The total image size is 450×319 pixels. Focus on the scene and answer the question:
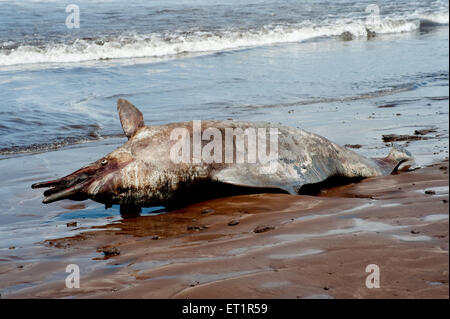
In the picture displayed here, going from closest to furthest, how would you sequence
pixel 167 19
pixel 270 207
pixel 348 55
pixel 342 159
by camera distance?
pixel 270 207 → pixel 342 159 → pixel 348 55 → pixel 167 19

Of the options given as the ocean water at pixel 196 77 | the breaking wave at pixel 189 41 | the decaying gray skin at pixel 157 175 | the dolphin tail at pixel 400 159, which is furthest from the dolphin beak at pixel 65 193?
the breaking wave at pixel 189 41

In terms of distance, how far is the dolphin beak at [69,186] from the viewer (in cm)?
522

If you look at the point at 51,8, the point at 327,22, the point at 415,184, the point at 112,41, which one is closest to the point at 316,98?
the point at 415,184

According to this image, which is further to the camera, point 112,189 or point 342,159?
point 342,159

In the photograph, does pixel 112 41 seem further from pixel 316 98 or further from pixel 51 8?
pixel 316 98

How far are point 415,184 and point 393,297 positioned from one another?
8.97 feet

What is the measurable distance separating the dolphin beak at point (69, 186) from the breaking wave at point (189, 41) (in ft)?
43.6

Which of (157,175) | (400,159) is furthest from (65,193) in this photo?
(400,159)

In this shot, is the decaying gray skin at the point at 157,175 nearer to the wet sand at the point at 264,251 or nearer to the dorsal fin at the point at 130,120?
the dorsal fin at the point at 130,120

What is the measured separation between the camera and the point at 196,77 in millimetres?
14469

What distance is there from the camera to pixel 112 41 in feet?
67.5

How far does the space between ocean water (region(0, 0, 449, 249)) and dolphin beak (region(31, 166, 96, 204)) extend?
235mm

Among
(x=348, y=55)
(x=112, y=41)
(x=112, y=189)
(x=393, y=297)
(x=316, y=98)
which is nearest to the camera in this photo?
(x=393, y=297)

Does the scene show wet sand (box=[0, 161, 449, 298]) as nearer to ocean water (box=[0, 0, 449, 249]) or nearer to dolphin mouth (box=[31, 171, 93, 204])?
dolphin mouth (box=[31, 171, 93, 204])
